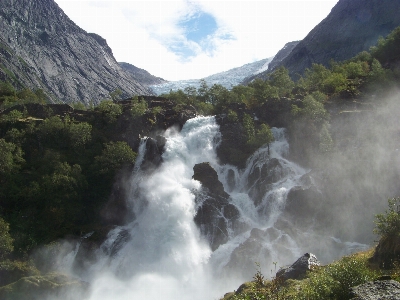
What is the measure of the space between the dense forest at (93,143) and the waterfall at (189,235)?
11.1 feet

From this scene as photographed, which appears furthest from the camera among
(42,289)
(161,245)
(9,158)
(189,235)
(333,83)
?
(333,83)

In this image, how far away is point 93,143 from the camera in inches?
2547

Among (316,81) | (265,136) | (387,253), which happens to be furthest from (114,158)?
(316,81)

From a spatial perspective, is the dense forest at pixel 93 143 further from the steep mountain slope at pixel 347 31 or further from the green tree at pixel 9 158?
the steep mountain slope at pixel 347 31

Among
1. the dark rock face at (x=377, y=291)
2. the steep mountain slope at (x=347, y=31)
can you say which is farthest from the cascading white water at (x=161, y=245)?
the steep mountain slope at (x=347, y=31)

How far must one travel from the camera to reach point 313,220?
47.8 m

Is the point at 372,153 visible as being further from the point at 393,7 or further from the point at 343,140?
the point at 393,7

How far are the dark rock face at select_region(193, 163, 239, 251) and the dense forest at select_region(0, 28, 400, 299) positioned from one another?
765cm

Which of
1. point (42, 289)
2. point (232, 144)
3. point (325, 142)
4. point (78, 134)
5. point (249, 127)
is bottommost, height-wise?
point (42, 289)

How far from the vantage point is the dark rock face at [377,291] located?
507 inches

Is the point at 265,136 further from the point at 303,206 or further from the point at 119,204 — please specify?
the point at 119,204

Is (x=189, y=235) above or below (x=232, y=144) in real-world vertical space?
below

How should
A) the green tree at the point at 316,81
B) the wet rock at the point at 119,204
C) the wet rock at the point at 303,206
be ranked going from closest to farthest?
the wet rock at the point at 303,206
the wet rock at the point at 119,204
the green tree at the point at 316,81

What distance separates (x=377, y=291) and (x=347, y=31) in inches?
7348
